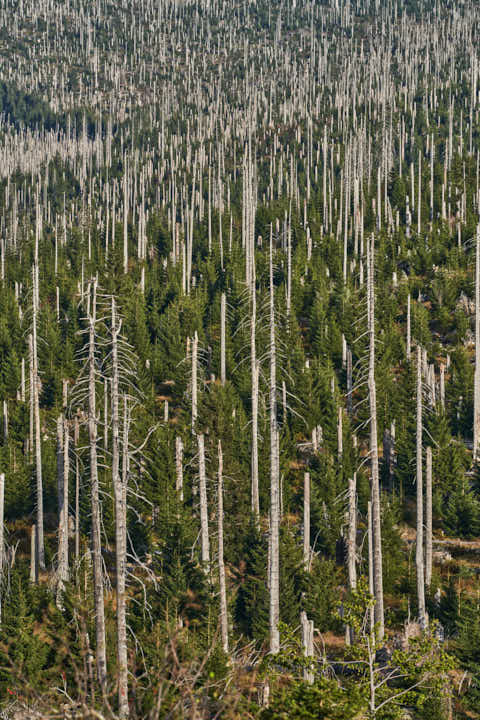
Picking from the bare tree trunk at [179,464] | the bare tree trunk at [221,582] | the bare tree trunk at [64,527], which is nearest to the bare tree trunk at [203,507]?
the bare tree trunk at [221,582]

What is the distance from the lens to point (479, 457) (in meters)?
43.2

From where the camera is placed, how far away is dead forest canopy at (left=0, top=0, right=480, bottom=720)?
21.8 m

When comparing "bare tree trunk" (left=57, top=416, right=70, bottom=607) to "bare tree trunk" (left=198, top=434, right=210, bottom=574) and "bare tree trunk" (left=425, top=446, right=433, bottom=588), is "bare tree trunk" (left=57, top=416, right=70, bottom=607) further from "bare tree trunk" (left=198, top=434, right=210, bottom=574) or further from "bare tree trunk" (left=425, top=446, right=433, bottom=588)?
"bare tree trunk" (left=425, top=446, right=433, bottom=588)

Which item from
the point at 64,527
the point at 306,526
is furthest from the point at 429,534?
the point at 64,527

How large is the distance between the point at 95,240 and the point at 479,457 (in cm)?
5150

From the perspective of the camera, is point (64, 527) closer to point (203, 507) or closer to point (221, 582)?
point (203, 507)

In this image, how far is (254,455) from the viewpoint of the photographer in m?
38.9

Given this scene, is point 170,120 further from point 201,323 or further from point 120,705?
point 120,705

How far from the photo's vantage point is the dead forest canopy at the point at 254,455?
21781mm

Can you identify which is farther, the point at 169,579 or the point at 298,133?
the point at 298,133

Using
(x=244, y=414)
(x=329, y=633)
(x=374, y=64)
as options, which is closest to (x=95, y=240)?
(x=244, y=414)

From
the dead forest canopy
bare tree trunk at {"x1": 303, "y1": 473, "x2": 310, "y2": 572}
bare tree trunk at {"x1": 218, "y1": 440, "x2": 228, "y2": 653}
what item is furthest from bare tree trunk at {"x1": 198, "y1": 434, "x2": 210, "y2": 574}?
bare tree trunk at {"x1": 303, "y1": 473, "x2": 310, "y2": 572}

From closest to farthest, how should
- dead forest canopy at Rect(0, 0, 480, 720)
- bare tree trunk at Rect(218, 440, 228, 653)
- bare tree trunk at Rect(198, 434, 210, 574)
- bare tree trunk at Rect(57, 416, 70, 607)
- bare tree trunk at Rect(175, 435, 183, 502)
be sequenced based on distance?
1. dead forest canopy at Rect(0, 0, 480, 720)
2. bare tree trunk at Rect(218, 440, 228, 653)
3. bare tree trunk at Rect(198, 434, 210, 574)
4. bare tree trunk at Rect(57, 416, 70, 607)
5. bare tree trunk at Rect(175, 435, 183, 502)

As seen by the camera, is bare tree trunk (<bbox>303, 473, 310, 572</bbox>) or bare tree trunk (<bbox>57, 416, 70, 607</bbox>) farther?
bare tree trunk (<bbox>303, 473, 310, 572</bbox>)
